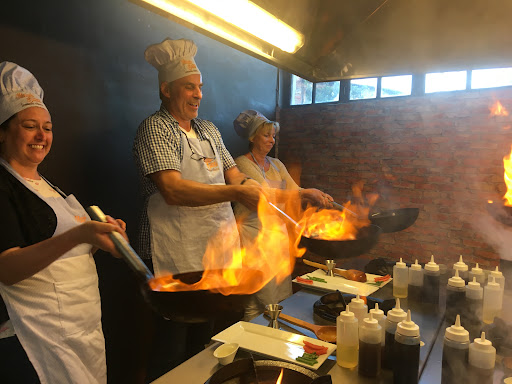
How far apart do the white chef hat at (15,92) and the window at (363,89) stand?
3645 millimetres

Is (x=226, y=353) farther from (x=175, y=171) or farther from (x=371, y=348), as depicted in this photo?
(x=175, y=171)

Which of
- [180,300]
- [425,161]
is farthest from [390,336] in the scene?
[425,161]

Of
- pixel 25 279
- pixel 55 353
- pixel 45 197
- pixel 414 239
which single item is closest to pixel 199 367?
pixel 55 353

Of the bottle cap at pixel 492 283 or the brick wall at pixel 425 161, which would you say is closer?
the bottle cap at pixel 492 283

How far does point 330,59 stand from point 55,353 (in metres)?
1.76

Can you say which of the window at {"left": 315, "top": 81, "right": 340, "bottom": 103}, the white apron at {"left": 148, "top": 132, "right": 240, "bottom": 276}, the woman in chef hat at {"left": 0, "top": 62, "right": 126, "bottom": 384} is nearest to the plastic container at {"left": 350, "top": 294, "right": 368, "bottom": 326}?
the woman in chef hat at {"left": 0, "top": 62, "right": 126, "bottom": 384}

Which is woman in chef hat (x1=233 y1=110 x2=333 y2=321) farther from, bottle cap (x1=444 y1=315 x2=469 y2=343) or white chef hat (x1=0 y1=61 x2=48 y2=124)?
bottle cap (x1=444 y1=315 x2=469 y2=343)

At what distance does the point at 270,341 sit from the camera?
47.3 inches

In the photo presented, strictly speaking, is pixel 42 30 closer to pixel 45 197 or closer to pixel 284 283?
pixel 45 197

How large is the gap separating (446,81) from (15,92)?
391 cm

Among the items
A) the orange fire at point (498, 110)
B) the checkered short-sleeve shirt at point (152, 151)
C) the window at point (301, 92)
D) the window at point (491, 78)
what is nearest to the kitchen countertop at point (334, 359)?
the checkered short-sleeve shirt at point (152, 151)

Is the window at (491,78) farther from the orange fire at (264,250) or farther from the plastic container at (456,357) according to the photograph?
the plastic container at (456,357)

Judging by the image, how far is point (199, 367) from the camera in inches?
42.4

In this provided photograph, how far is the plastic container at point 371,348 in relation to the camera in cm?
103
